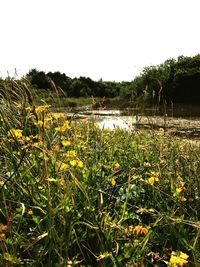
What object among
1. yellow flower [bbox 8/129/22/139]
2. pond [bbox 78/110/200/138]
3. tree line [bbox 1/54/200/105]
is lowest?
pond [bbox 78/110/200/138]

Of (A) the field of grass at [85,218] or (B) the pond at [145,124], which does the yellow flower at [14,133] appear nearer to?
(A) the field of grass at [85,218]

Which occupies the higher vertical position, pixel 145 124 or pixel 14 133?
pixel 14 133

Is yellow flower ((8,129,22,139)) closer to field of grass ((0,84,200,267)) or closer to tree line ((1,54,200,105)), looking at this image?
field of grass ((0,84,200,267))

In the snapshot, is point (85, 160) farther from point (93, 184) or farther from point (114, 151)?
point (114, 151)

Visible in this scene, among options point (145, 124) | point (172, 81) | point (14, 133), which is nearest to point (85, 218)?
point (14, 133)

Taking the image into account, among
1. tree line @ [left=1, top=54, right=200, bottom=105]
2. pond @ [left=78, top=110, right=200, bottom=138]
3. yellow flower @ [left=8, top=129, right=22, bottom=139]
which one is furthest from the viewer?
tree line @ [left=1, top=54, right=200, bottom=105]

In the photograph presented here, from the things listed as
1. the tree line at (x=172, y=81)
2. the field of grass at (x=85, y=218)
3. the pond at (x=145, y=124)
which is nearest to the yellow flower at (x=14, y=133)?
the field of grass at (x=85, y=218)

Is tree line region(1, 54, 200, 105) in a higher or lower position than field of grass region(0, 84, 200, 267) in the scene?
higher

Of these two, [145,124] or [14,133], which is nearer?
[14,133]

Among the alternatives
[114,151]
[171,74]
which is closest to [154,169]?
[114,151]

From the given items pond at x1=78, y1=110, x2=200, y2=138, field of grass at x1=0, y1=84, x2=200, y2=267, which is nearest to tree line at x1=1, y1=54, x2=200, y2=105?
pond at x1=78, y1=110, x2=200, y2=138

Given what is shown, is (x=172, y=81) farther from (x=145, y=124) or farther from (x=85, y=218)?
(x=85, y=218)

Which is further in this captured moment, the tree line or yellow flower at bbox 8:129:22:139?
the tree line

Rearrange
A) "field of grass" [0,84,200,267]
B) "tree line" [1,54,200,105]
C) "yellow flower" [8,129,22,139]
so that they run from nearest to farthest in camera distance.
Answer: "field of grass" [0,84,200,267], "yellow flower" [8,129,22,139], "tree line" [1,54,200,105]
